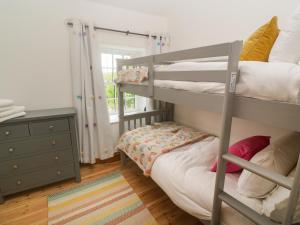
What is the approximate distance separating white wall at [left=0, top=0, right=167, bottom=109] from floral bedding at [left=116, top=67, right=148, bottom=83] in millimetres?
723

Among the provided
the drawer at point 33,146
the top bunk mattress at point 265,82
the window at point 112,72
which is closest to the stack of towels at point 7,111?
the drawer at point 33,146

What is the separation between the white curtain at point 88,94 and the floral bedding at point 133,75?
33 cm

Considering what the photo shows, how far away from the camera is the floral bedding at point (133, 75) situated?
1.79m

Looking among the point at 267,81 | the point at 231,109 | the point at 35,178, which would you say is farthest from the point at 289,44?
the point at 35,178

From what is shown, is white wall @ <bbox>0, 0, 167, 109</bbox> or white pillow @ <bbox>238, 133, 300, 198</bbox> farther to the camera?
white wall @ <bbox>0, 0, 167, 109</bbox>

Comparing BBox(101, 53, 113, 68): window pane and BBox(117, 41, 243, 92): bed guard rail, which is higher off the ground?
BBox(101, 53, 113, 68): window pane

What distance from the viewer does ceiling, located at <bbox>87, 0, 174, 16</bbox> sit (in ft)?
7.29

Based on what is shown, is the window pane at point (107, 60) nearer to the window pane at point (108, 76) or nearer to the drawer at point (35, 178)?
the window pane at point (108, 76)

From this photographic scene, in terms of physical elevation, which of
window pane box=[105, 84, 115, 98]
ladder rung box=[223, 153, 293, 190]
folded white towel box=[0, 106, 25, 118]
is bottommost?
ladder rung box=[223, 153, 293, 190]

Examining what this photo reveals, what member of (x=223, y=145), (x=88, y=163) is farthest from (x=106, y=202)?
(x=223, y=145)

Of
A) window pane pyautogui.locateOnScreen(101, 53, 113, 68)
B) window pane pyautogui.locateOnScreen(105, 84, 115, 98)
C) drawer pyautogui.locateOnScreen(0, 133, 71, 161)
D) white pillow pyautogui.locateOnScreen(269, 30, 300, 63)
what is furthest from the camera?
window pane pyautogui.locateOnScreen(105, 84, 115, 98)

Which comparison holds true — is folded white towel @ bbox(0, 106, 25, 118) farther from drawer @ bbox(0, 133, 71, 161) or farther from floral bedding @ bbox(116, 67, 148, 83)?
floral bedding @ bbox(116, 67, 148, 83)

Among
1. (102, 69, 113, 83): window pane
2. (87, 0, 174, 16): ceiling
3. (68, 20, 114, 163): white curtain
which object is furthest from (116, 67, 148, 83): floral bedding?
(87, 0, 174, 16): ceiling

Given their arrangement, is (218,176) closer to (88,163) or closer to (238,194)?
(238,194)
